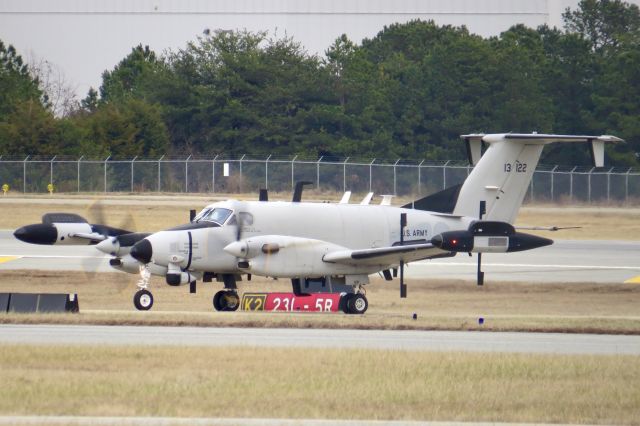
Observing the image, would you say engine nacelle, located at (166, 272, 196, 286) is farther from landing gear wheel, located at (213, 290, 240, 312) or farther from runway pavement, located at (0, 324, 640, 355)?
runway pavement, located at (0, 324, 640, 355)

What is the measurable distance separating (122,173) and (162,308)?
36.7 m

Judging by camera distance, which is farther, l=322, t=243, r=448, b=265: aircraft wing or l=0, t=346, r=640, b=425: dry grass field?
l=322, t=243, r=448, b=265: aircraft wing

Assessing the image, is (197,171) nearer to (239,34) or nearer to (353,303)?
(239,34)

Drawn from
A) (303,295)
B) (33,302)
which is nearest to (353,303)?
(303,295)

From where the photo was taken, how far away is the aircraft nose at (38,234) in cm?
2959

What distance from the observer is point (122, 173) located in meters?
66.7

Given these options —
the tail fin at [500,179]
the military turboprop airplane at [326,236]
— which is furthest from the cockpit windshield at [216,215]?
the tail fin at [500,179]

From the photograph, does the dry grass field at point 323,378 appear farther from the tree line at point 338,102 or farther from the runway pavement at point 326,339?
the tree line at point 338,102

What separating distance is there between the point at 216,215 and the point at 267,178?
34614 millimetres

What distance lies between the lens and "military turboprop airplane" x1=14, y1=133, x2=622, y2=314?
92.2 ft

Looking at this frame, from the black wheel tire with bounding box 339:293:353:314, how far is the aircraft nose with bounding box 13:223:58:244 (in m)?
7.24

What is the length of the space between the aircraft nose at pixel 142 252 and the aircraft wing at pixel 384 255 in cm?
439

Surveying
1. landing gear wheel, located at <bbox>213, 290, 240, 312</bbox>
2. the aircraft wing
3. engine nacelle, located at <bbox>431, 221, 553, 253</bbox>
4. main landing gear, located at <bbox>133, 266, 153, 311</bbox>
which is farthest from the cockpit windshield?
engine nacelle, located at <bbox>431, 221, 553, 253</bbox>

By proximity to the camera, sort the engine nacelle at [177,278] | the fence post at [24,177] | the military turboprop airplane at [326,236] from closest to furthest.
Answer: the engine nacelle at [177,278]
the military turboprop airplane at [326,236]
the fence post at [24,177]
